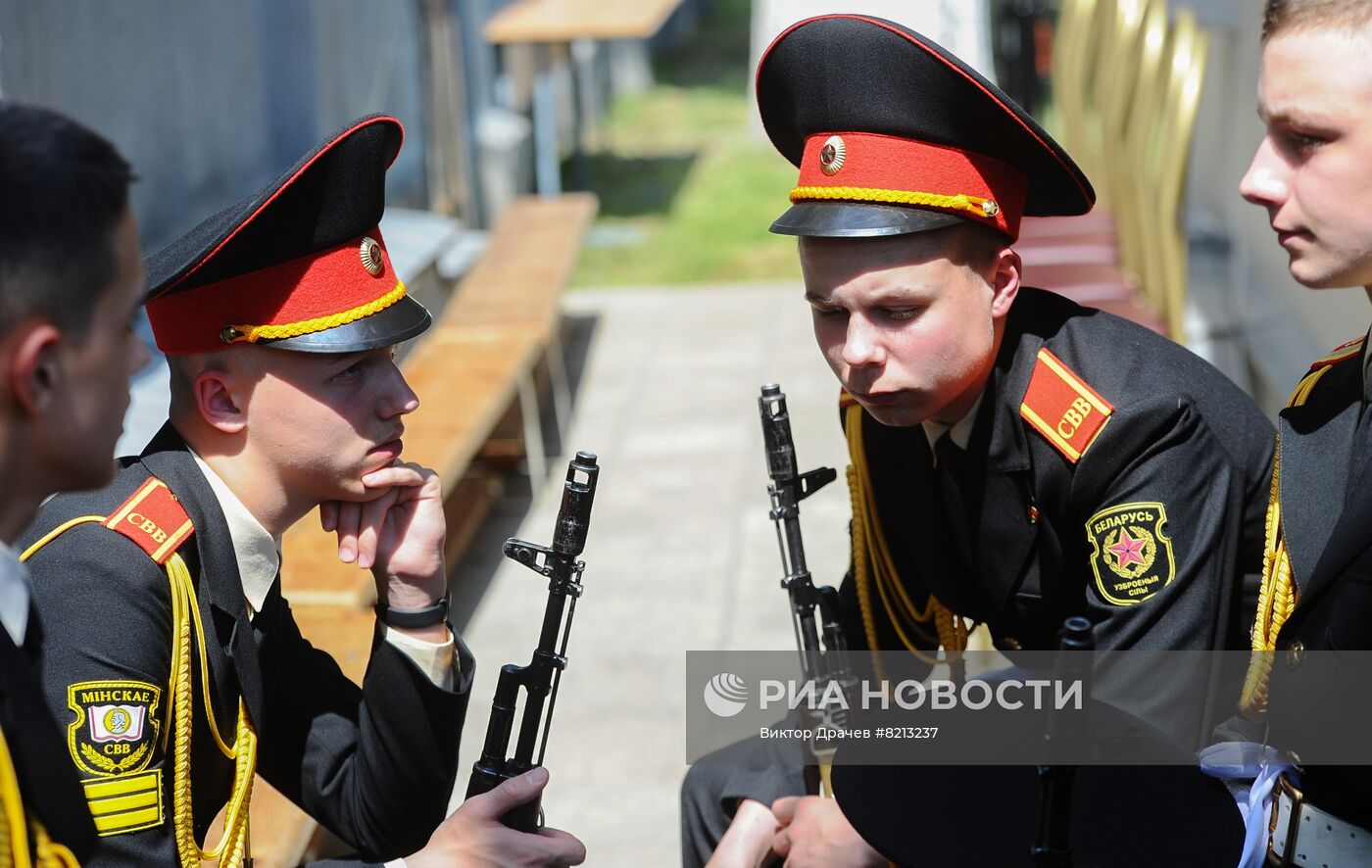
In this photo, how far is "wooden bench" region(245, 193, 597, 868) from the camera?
13.6 feet

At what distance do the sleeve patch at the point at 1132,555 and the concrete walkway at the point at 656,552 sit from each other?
175 cm

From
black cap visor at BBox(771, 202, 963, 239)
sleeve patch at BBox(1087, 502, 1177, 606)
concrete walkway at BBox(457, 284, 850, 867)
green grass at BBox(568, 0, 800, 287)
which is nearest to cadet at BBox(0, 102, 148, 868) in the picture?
black cap visor at BBox(771, 202, 963, 239)

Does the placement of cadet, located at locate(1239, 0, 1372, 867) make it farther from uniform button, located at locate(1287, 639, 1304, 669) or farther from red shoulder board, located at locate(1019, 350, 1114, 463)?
red shoulder board, located at locate(1019, 350, 1114, 463)

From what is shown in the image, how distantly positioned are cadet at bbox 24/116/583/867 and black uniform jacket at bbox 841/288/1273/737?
0.88 metres

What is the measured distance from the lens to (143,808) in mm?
2166

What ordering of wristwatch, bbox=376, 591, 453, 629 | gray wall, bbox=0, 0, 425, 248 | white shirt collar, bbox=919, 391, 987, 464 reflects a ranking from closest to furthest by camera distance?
1. wristwatch, bbox=376, 591, 453, 629
2. white shirt collar, bbox=919, 391, 987, 464
3. gray wall, bbox=0, 0, 425, 248

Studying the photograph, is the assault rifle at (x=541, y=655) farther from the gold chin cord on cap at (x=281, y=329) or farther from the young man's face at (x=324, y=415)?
the gold chin cord on cap at (x=281, y=329)

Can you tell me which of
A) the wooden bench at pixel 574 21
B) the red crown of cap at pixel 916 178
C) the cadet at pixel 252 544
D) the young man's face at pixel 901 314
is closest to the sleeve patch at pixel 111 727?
the cadet at pixel 252 544

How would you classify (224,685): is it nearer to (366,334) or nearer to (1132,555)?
(366,334)

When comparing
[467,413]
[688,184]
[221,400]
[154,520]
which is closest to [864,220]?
[221,400]

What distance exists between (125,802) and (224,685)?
272 mm

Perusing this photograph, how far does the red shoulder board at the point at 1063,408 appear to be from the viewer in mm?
2461

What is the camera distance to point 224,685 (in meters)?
Answer: 2.38

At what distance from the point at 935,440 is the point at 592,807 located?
232 cm
